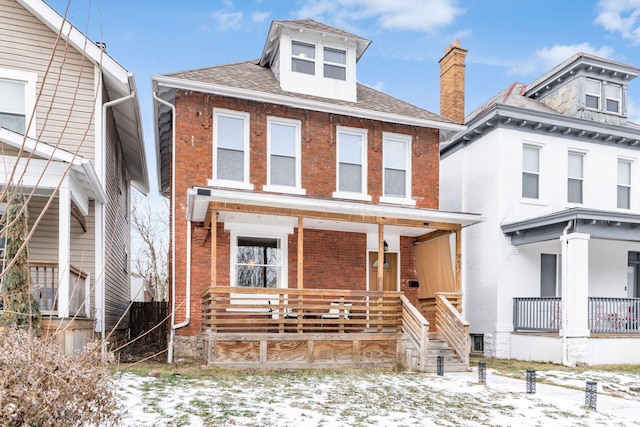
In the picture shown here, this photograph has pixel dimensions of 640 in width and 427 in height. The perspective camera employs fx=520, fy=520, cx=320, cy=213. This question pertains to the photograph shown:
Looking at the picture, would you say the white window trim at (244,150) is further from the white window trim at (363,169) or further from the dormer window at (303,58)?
the white window trim at (363,169)

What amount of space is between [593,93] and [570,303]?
309 inches

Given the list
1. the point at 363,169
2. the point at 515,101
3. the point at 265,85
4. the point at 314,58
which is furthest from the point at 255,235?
the point at 515,101

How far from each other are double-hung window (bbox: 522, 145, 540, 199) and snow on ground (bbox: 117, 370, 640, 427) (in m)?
6.71

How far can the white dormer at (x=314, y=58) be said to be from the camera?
45.5 feet

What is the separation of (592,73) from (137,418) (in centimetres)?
1690

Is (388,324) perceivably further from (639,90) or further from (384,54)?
(384,54)

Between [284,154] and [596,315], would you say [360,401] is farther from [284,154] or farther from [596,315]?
[596,315]

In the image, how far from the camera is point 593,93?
664 inches

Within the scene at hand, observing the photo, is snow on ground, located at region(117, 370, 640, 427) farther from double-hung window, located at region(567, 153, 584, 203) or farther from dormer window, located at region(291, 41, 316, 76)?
dormer window, located at region(291, 41, 316, 76)

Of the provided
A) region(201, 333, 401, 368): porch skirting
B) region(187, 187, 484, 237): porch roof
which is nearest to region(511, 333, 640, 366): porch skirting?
region(187, 187, 484, 237): porch roof

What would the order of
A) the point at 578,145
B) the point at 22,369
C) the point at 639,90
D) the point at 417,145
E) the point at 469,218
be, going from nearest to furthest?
the point at 22,369 < the point at 469,218 < the point at 417,145 < the point at 578,145 < the point at 639,90

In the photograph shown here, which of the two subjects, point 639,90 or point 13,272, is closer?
point 13,272

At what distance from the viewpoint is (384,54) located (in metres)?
51.3

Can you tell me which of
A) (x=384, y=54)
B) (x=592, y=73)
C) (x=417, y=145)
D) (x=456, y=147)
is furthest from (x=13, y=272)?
(x=384, y=54)
